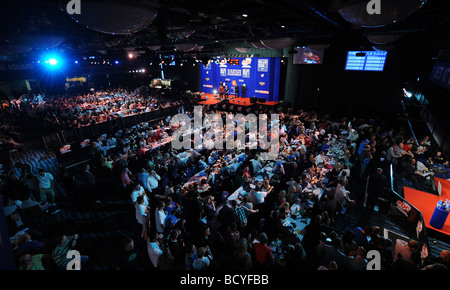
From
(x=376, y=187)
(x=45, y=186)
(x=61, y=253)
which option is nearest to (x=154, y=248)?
(x=61, y=253)

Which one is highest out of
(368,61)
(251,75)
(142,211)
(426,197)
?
(368,61)

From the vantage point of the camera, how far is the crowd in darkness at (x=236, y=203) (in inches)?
150

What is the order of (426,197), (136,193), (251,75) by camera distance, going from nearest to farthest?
1. (136,193)
2. (426,197)
3. (251,75)

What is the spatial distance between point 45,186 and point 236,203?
18.3ft

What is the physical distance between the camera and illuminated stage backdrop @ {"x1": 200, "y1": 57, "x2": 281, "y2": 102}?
1688 centimetres

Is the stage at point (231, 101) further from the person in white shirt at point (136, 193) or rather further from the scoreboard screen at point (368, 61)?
the person in white shirt at point (136, 193)

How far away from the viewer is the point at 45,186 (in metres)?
6.26

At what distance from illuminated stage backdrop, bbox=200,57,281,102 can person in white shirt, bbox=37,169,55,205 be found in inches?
571

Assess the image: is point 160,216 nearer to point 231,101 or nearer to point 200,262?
point 200,262

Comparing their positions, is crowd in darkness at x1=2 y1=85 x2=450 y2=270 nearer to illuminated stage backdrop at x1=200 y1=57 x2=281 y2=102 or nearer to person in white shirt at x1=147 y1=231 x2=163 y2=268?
person in white shirt at x1=147 y1=231 x2=163 y2=268

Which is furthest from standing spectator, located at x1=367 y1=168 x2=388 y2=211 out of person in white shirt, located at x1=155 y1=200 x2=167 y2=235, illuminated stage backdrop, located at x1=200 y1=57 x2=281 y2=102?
illuminated stage backdrop, located at x1=200 y1=57 x2=281 y2=102

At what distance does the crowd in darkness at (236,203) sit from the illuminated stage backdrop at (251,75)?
24.7 feet

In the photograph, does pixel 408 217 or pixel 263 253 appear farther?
pixel 408 217
